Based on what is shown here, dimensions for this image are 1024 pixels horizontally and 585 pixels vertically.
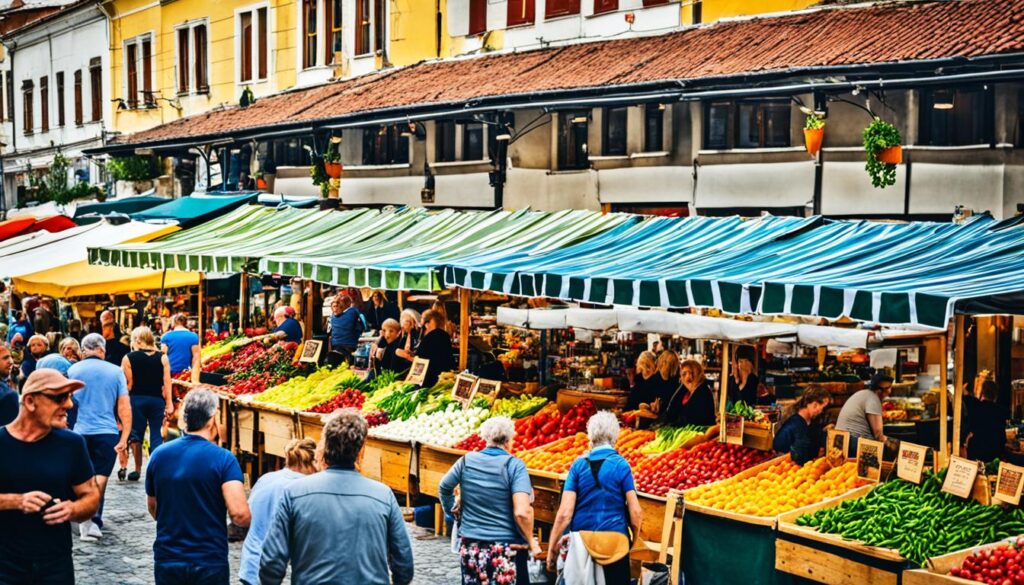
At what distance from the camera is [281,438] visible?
15.6m

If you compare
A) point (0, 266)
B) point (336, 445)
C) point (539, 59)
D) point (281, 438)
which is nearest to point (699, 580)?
point (336, 445)

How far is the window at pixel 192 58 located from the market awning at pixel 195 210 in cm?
1216

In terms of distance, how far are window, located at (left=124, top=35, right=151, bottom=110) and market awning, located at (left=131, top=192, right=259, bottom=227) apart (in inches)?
565

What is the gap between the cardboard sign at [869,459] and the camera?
10312mm

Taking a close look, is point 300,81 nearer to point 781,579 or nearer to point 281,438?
point 281,438

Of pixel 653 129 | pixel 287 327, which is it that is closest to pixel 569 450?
pixel 287 327

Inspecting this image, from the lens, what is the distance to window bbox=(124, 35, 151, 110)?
1494 inches

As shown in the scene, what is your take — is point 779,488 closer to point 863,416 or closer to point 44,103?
point 863,416

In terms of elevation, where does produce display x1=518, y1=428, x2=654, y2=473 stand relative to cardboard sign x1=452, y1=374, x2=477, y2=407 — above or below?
below

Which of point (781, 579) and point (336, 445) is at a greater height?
point (336, 445)

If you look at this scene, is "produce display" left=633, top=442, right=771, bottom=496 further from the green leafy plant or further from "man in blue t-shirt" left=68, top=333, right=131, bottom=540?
the green leafy plant

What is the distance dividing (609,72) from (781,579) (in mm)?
10994

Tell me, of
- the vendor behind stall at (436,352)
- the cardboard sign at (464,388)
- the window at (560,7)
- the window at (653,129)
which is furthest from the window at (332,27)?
the cardboard sign at (464,388)

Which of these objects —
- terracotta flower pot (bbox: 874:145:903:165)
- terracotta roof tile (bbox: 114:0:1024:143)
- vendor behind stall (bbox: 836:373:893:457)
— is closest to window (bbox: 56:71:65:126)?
terracotta roof tile (bbox: 114:0:1024:143)
